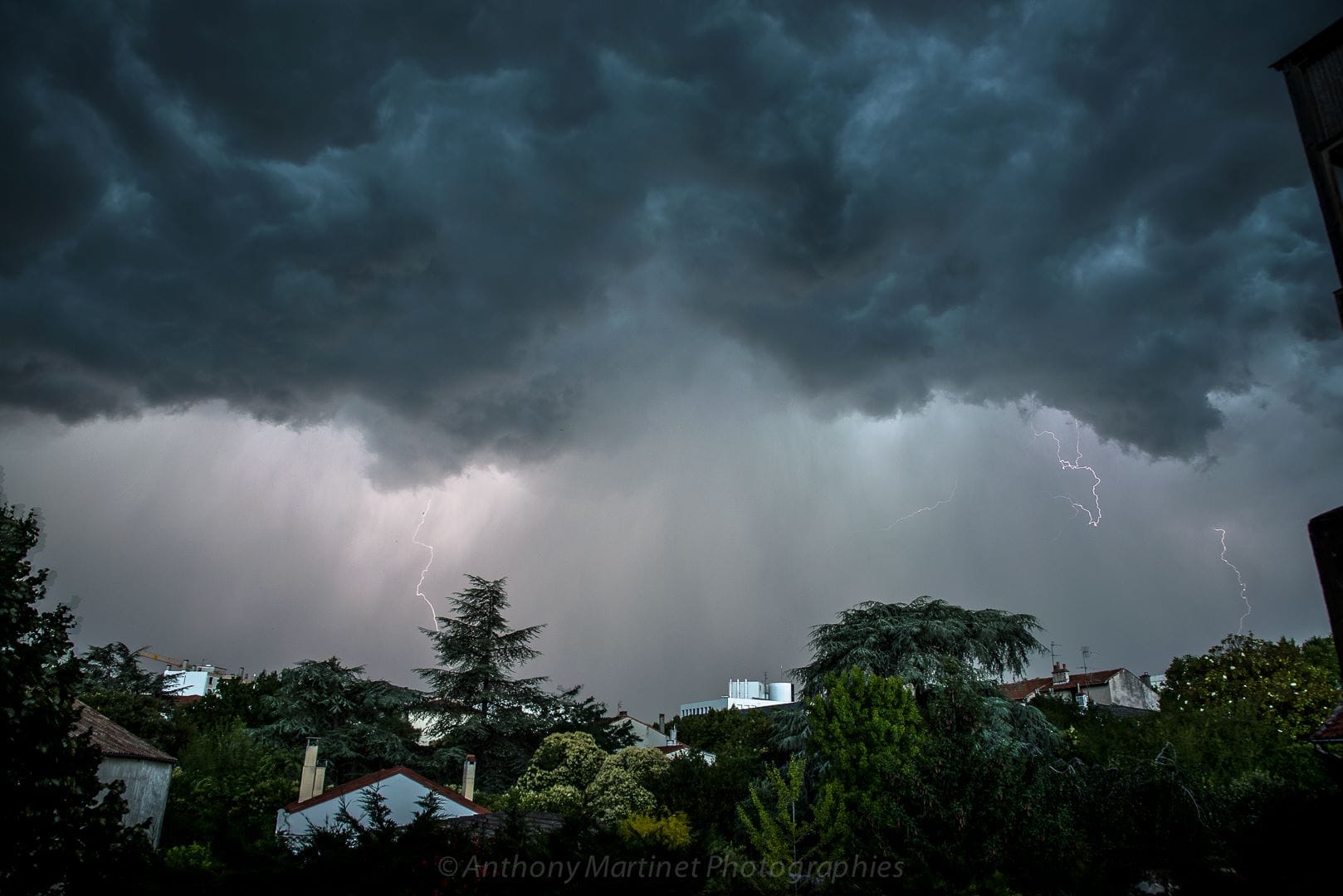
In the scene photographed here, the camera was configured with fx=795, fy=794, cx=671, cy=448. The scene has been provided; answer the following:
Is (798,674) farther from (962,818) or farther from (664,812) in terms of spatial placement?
(962,818)

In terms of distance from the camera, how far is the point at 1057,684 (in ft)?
256

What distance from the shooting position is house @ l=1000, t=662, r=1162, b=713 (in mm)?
71938

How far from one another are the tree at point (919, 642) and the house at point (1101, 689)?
33447 mm

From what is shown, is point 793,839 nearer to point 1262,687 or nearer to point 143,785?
point 143,785

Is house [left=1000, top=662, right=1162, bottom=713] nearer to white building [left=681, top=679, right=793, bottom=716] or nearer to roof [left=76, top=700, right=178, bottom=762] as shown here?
white building [left=681, top=679, right=793, bottom=716]

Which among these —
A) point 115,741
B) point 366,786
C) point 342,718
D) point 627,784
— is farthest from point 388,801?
point 342,718

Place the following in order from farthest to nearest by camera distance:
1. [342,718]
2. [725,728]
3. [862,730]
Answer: [725,728] < [342,718] < [862,730]

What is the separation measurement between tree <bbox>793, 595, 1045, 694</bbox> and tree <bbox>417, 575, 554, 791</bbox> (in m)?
20.9

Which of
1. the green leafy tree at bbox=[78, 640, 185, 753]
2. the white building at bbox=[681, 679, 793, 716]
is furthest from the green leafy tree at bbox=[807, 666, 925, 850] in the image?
the white building at bbox=[681, 679, 793, 716]

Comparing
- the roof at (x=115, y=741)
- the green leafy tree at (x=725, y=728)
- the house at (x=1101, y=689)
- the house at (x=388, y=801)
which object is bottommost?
the house at (x=388, y=801)

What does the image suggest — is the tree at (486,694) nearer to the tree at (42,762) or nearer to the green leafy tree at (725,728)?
the green leafy tree at (725,728)

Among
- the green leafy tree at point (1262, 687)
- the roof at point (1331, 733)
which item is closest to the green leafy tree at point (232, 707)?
the roof at point (1331, 733)

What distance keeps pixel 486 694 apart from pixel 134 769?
21.7m

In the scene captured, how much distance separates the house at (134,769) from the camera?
31.2 meters
